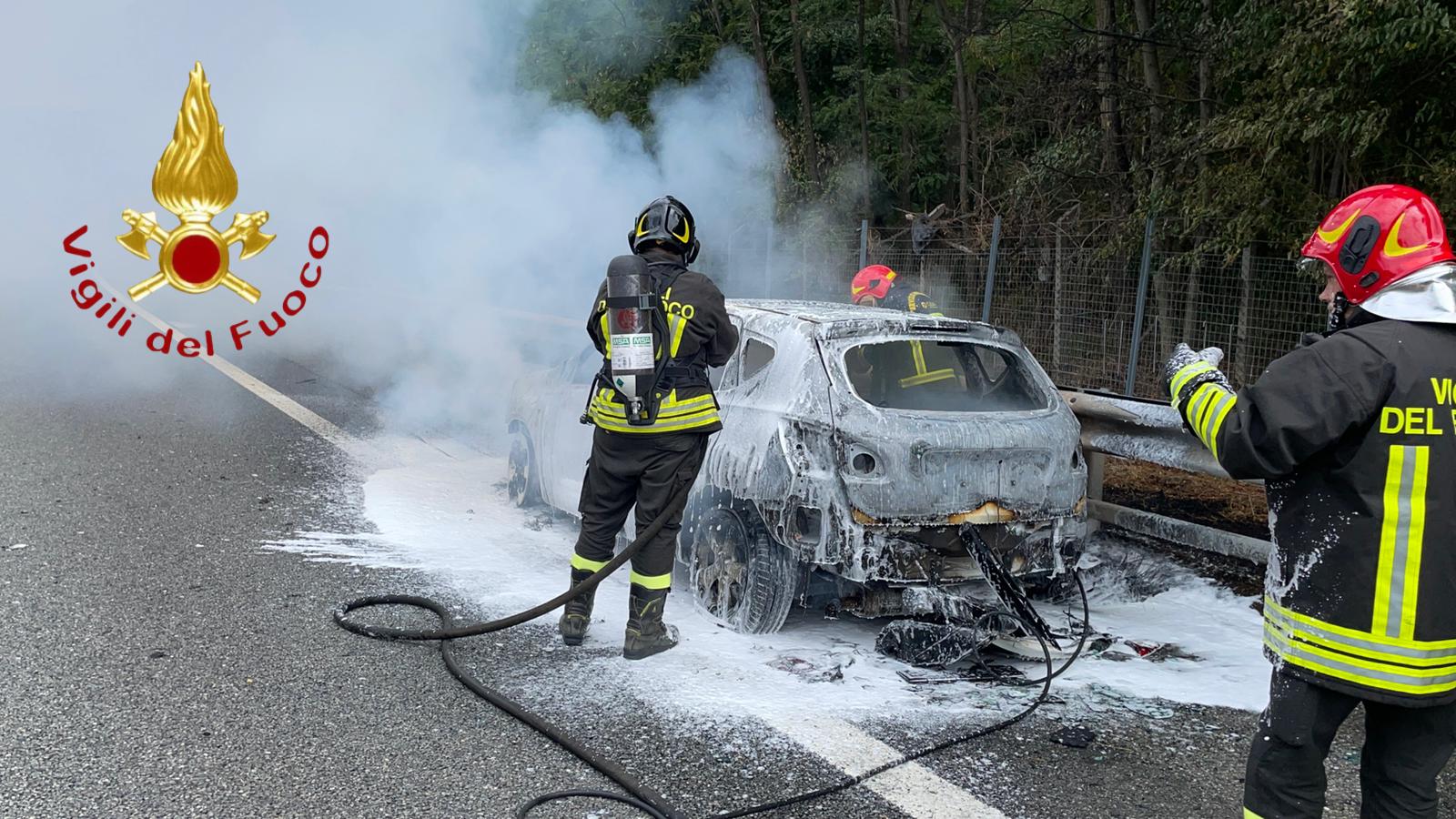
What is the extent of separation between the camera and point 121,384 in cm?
1105

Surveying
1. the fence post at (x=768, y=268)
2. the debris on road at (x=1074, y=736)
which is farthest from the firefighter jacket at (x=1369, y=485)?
the fence post at (x=768, y=268)

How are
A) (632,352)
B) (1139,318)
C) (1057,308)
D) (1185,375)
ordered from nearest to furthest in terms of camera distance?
1. (1185,375)
2. (632,352)
3. (1139,318)
4. (1057,308)

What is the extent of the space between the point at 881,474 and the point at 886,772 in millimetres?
1286

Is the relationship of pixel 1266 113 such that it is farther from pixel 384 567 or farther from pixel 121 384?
pixel 121 384

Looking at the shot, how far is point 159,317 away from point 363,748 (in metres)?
14.9

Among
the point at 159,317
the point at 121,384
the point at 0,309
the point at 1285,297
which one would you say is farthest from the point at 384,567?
the point at 0,309

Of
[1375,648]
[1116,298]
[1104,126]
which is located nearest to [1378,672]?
[1375,648]

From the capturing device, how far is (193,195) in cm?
639

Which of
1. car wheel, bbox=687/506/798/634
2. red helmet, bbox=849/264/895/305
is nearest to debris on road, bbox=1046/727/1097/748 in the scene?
car wheel, bbox=687/506/798/634

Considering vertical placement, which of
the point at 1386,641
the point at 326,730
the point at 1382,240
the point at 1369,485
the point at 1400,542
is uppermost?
the point at 1382,240

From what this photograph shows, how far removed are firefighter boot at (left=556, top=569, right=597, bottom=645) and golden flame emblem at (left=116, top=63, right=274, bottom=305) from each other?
2676 mm

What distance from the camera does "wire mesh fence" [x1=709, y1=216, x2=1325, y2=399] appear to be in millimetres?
8266

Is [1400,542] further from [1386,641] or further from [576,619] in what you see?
[576,619]

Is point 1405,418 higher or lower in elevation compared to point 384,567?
higher
